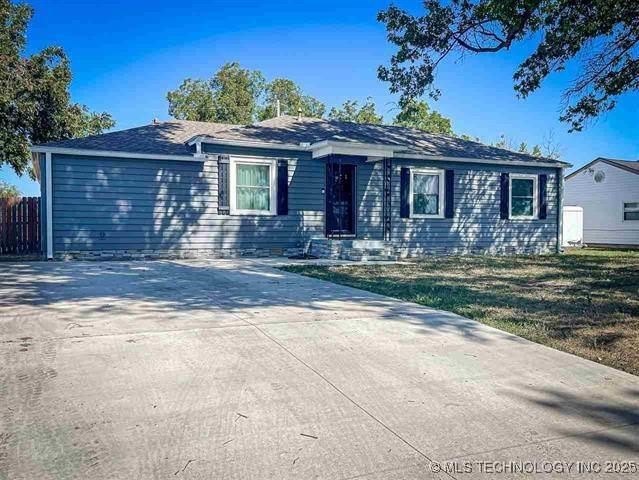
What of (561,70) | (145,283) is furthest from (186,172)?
(561,70)

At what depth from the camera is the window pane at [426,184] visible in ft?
48.6

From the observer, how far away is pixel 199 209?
41.2ft

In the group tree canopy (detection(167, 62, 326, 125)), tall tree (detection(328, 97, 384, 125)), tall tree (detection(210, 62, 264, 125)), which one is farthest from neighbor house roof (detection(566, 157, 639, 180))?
tall tree (detection(210, 62, 264, 125))

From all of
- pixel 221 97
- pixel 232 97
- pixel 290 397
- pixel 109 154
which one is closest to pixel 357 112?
pixel 232 97

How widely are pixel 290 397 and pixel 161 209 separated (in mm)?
10183

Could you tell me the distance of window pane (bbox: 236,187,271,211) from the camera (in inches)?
508

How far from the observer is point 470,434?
8.52 ft

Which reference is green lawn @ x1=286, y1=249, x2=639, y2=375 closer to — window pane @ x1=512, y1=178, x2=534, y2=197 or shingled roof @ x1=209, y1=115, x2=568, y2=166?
shingled roof @ x1=209, y1=115, x2=568, y2=166

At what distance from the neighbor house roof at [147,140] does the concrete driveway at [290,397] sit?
730cm

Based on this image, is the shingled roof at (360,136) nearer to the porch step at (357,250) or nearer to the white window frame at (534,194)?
the white window frame at (534,194)

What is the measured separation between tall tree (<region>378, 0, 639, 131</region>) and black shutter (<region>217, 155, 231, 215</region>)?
480 cm

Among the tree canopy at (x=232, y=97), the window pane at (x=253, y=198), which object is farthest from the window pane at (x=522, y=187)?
the tree canopy at (x=232, y=97)

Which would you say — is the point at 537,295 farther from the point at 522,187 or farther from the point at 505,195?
the point at 522,187

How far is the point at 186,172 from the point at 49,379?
9704 mm
